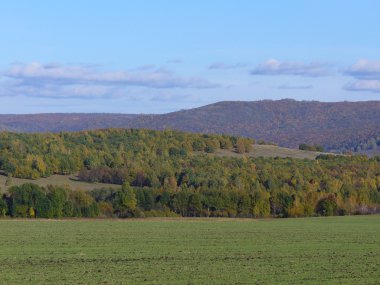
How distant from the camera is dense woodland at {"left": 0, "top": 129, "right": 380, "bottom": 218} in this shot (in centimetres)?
8028

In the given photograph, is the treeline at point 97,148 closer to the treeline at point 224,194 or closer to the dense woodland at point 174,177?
the dense woodland at point 174,177

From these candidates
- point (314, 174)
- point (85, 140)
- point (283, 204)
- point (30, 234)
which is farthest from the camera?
point (85, 140)

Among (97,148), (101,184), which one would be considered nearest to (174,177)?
(101,184)

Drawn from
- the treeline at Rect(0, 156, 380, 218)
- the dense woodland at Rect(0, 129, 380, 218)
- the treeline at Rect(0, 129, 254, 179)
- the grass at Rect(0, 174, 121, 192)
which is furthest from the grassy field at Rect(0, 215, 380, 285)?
the treeline at Rect(0, 129, 254, 179)

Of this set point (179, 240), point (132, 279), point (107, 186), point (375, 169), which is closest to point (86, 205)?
point (107, 186)

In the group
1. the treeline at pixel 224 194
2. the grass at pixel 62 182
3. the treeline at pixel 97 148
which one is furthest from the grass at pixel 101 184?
the treeline at pixel 224 194

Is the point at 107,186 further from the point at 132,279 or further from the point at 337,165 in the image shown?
the point at 132,279

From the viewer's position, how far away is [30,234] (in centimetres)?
4494

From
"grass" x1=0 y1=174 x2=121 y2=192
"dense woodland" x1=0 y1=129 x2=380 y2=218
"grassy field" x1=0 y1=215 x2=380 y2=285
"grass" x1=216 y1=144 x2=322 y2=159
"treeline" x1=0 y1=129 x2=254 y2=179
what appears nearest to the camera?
"grassy field" x1=0 y1=215 x2=380 y2=285

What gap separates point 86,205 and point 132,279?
2152 inches

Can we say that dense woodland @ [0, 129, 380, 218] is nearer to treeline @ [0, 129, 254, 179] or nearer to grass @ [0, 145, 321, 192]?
treeline @ [0, 129, 254, 179]

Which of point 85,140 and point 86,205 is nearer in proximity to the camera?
point 86,205

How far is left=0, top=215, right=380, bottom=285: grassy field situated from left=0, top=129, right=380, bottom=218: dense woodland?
34.6 meters

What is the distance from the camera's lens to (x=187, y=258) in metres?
30.3
